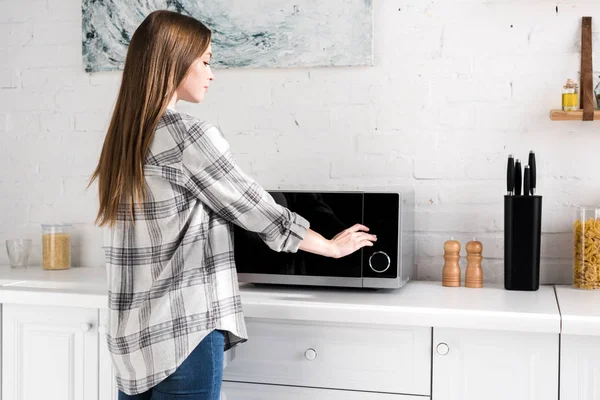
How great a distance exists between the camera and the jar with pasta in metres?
1.77

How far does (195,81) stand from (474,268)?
0.90 meters

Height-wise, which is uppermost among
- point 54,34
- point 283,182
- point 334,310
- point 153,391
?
point 54,34

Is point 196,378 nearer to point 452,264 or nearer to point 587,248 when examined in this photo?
point 452,264

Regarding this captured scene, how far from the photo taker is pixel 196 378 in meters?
1.30

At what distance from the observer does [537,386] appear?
1507mm

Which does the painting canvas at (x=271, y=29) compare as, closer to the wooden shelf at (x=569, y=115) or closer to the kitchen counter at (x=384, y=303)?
the wooden shelf at (x=569, y=115)

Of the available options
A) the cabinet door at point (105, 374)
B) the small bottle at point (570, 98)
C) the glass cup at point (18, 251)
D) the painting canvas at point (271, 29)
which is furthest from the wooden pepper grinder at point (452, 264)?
the glass cup at point (18, 251)

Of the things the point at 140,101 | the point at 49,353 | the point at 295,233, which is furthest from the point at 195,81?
the point at 49,353

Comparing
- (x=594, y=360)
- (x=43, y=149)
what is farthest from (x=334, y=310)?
(x=43, y=149)

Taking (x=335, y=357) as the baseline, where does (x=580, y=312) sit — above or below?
above

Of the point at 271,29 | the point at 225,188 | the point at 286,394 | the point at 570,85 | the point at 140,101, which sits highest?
the point at 271,29

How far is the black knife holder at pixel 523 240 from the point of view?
68.4 inches

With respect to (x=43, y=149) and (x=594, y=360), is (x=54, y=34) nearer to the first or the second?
(x=43, y=149)

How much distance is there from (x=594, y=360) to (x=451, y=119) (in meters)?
0.78
